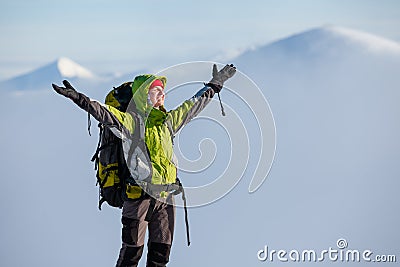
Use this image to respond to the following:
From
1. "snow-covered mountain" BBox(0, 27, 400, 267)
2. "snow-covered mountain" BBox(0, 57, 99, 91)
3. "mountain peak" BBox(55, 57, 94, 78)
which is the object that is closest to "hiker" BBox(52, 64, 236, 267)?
"snow-covered mountain" BBox(0, 27, 400, 267)

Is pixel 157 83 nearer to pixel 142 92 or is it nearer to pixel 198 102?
pixel 142 92

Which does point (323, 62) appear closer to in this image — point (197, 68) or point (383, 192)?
point (383, 192)

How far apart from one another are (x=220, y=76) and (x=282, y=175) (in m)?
10.6

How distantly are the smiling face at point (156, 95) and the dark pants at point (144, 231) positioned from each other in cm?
72

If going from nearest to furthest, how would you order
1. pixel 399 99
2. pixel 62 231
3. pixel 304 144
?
pixel 62 231
pixel 304 144
pixel 399 99

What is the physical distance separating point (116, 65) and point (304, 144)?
15.1m

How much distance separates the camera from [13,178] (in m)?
16.3

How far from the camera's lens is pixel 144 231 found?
5656mm

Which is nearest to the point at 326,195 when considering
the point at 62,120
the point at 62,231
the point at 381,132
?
the point at 381,132

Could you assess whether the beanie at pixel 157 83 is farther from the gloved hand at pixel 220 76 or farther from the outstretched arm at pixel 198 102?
the gloved hand at pixel 220 76

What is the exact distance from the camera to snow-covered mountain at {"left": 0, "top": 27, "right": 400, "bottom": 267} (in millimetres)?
12609

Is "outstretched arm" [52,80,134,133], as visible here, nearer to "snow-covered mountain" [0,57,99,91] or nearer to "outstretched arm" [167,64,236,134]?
"outstretched arm" [167,64,236,134]

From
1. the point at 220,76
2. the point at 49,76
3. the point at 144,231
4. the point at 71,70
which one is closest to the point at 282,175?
the point at 220,76

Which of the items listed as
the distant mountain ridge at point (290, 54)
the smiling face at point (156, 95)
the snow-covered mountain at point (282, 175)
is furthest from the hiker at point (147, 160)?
the distant mountain ridge at point (290, 54)
